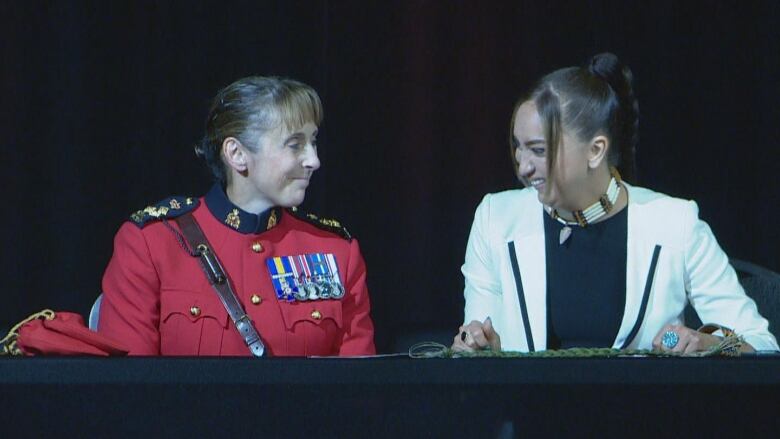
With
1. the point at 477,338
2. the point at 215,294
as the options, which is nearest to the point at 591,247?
the point at 477,338

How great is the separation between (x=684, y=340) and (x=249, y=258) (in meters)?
0.85

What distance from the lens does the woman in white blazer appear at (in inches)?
91.7

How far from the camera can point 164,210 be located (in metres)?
2.39

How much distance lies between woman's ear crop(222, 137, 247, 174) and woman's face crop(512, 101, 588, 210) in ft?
1.68

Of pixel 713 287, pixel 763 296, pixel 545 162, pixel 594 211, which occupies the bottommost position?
pixel 763 296

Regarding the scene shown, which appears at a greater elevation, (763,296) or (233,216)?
(233,216)

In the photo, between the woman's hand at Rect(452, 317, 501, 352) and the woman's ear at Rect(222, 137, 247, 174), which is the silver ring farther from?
the woman's ear at Rect(222, 137, 247, 174)

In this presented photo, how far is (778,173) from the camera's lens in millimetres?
3369

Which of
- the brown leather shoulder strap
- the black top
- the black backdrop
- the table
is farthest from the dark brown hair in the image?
the table

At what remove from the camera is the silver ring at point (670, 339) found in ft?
6.30

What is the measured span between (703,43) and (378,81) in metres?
0.86

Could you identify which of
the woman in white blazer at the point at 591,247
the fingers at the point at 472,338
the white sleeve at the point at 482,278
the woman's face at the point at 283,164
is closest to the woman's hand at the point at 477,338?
the fingers at the point at 472,338

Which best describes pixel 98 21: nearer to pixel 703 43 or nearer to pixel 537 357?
pixel 703 43

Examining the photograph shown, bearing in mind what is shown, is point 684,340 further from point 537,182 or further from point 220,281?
point 220,281
